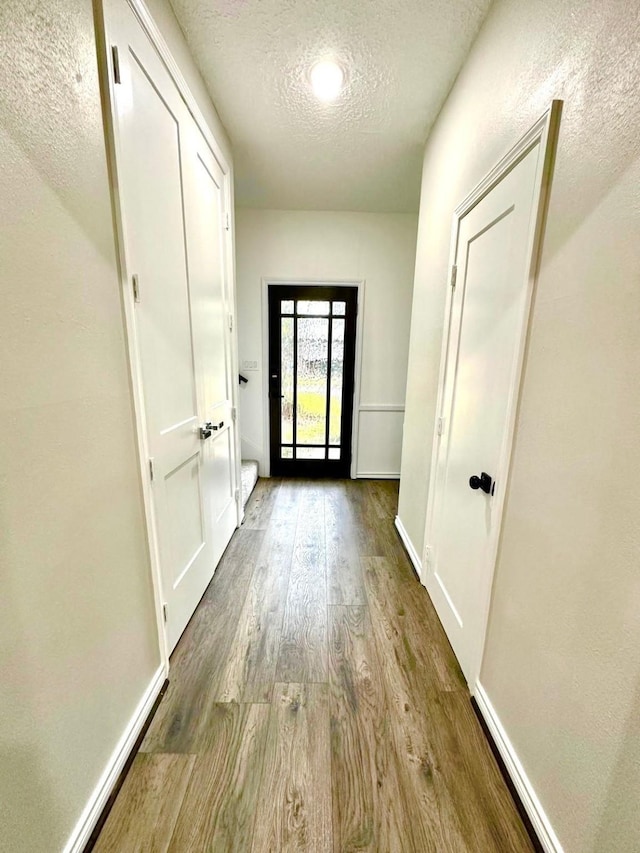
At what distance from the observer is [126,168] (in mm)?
1049

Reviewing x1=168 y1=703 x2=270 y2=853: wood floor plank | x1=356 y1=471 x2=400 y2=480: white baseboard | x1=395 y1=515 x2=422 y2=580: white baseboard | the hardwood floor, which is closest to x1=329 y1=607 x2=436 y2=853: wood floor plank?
the hardwood floor

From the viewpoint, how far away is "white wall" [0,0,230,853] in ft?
2.24

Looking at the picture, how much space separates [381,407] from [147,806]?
123 inches

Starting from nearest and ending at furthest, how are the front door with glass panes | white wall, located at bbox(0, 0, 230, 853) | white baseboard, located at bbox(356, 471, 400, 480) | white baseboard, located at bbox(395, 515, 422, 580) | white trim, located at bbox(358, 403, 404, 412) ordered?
white wall, located at bbox(0, 0, 230, 853) < white baseboard, located at bbox(395, 515, 422, 580) < the front door with glass panes < white trim, located at bbox(358, 403, 404, 412) < white baseboard, located at bbox(356, 471, 400, 480)

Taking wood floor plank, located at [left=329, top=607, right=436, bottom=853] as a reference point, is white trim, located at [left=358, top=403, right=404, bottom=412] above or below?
above

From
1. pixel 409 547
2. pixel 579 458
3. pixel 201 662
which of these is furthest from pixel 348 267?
pixel 201 662

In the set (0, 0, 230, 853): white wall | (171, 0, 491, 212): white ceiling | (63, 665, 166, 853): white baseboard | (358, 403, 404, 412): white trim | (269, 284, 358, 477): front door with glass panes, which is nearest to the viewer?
(0, 0, 230, 853): white wall

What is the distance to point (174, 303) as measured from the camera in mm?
1418

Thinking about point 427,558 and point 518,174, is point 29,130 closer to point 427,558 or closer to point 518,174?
point 518,174

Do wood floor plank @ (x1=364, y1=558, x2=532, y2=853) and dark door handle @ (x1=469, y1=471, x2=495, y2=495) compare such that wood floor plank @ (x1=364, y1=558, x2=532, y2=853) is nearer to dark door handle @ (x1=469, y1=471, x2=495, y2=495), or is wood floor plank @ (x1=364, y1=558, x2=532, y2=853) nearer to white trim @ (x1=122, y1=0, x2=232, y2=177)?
dark door handle @ (x1=469, y1=471, x2=495, y2=495)

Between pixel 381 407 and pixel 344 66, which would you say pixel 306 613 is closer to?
pixel 381 407

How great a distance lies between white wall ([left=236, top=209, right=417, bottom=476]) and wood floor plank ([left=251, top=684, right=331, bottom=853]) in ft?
8.69

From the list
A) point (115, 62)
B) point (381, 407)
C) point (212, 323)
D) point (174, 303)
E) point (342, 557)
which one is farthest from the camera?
point (381, 407)

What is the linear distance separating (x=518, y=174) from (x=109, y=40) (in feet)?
4.23
